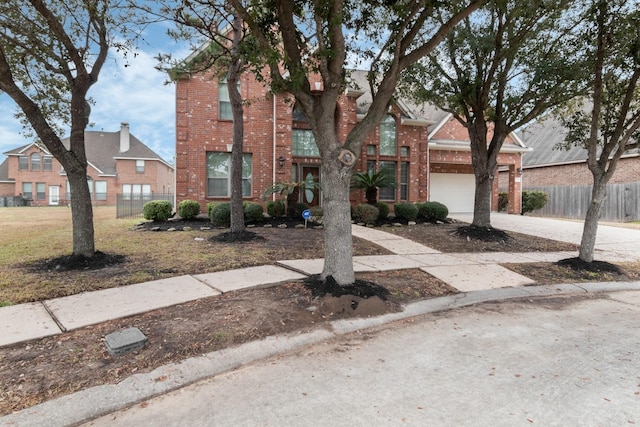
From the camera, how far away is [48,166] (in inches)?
1494

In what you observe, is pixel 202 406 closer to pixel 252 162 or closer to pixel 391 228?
pixel 391 228

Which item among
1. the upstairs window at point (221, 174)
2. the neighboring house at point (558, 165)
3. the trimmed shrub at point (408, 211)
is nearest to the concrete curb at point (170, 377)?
the trimmed shrub at point (408, 211)

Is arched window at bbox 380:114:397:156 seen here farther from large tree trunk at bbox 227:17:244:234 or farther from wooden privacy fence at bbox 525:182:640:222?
wooden privacy fence at bbox 525:182:640:222

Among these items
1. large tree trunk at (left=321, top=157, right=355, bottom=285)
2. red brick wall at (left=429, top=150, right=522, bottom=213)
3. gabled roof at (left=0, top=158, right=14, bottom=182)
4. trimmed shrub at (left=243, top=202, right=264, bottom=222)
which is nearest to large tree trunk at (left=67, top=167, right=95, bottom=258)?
large tree trunk at (left=321, top=157, right=355, bottom=285)

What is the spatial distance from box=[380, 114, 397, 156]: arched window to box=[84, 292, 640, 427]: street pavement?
500 inches

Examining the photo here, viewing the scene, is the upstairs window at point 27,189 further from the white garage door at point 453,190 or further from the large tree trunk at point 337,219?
the large tree trunk at point 337,219

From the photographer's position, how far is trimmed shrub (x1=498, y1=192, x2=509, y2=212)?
20.9 meters

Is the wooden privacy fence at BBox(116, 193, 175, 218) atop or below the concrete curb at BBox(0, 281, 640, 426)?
atop

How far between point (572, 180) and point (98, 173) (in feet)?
129

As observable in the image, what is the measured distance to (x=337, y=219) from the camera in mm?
4867

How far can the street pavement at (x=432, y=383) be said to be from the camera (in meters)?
2.51

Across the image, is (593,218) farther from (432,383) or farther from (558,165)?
(558,165)

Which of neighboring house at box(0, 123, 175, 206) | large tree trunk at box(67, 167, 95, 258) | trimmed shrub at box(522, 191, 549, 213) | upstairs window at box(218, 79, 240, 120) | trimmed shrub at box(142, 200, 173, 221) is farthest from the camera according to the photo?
neighboring house at box(0, 123, 175, 206)

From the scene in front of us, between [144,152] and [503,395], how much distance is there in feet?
133
